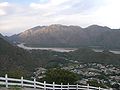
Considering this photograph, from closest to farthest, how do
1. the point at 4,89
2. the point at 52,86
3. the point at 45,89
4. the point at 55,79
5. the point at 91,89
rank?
Answer: the point at 4,89 → the point at 45,89 → the point at 52,86 → the point at 91,89 → the point at 55,79

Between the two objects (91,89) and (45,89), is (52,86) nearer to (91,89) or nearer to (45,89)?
(45,89)

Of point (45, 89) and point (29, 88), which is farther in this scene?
point (45, 89)

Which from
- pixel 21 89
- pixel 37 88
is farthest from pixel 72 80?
pixel 21 89

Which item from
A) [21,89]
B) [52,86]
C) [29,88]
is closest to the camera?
[21,89]

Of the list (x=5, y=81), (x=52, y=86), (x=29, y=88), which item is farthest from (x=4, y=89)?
(x=52, y=86)

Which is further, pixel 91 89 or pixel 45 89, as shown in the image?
pixel 91 89

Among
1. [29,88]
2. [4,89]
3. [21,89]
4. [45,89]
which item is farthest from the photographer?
[45,89]

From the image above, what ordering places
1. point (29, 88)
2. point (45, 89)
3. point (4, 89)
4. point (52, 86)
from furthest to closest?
1. point (52, 86)
2. point (45, 89)
3. point (29, 88)
4. point (4, 89)

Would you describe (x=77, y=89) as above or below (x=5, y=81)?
below

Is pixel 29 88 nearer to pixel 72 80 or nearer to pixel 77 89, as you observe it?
pixel 77 89
